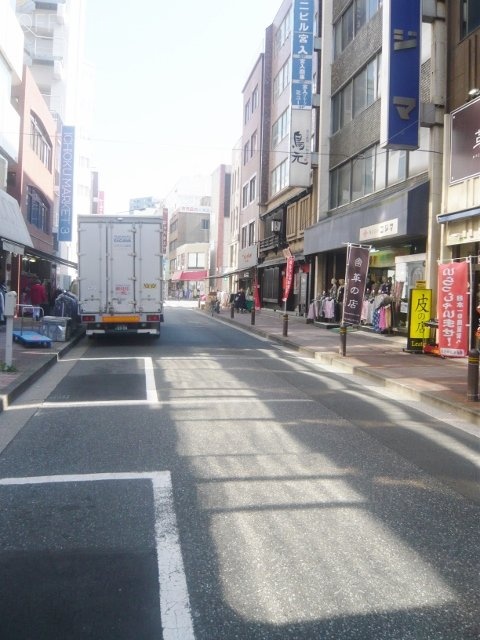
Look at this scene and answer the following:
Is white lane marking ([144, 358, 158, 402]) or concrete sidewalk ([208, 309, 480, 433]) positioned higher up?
concrete sidewalk ([208, 309, 480, 433])

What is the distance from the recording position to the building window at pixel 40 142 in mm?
31953

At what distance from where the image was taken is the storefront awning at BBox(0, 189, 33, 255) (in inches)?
748

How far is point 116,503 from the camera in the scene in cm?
463

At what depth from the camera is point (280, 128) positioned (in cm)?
3878

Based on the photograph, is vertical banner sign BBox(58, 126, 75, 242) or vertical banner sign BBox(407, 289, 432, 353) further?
vertical banner sign BBox(58, 126, 75, 242)

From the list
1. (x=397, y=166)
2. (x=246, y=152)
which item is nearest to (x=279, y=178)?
(x=246, y=152)

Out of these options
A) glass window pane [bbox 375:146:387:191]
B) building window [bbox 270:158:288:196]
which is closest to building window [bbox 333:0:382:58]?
glass window pane [bbox 375:146:387:191]

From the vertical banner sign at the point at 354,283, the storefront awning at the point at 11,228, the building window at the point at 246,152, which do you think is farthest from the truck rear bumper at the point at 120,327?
the building window at the point at 246,152

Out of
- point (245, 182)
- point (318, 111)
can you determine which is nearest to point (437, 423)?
point (318, 111)

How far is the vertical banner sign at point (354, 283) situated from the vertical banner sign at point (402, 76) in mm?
3296

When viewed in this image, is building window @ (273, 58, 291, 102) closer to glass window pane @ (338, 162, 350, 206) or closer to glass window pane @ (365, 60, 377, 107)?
glass window pane @ (338, 162, 350, 206)

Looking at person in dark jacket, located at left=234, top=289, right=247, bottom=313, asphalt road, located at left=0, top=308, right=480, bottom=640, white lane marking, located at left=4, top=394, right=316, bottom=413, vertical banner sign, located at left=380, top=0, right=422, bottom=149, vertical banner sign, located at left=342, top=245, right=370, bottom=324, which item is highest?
vertical banner sign, located at left=380, top=0, right=422, bottom=149

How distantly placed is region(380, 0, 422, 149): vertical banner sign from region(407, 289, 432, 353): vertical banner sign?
439cm

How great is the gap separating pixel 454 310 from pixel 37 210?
29192mm
